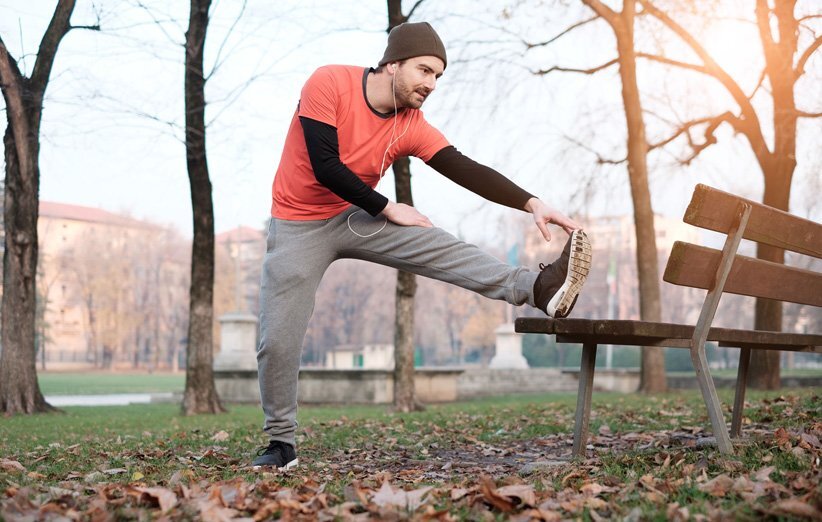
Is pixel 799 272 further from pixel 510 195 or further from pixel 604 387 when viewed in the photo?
pixel 604 387

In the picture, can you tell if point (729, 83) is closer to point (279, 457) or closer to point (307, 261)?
point (307, 261)

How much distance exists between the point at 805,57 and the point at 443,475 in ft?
44.3

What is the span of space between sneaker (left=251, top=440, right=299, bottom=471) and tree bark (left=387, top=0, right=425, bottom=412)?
770 centimetres

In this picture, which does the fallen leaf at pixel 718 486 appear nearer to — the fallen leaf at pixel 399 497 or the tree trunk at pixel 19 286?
the fallen leaf at pixel 399 497

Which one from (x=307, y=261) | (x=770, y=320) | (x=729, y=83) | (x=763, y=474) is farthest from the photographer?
(x=729, y=83)

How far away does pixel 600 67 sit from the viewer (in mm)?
16578

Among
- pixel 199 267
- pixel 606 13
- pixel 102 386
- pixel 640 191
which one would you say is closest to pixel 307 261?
pixel 199 267

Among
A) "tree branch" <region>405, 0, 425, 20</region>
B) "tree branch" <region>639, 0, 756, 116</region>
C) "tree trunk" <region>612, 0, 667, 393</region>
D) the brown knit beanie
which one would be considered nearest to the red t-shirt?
the brown knit beanie

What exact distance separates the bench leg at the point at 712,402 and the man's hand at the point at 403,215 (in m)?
1.45

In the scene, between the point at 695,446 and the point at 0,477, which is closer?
the point at 0,477

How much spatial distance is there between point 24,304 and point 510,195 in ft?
31.7

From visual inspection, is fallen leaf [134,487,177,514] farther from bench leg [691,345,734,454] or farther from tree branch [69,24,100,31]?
tree branch [69,24,100,31]

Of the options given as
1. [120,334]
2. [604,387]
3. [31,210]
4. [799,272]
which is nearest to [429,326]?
[120,334]

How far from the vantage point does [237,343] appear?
1934 cm
